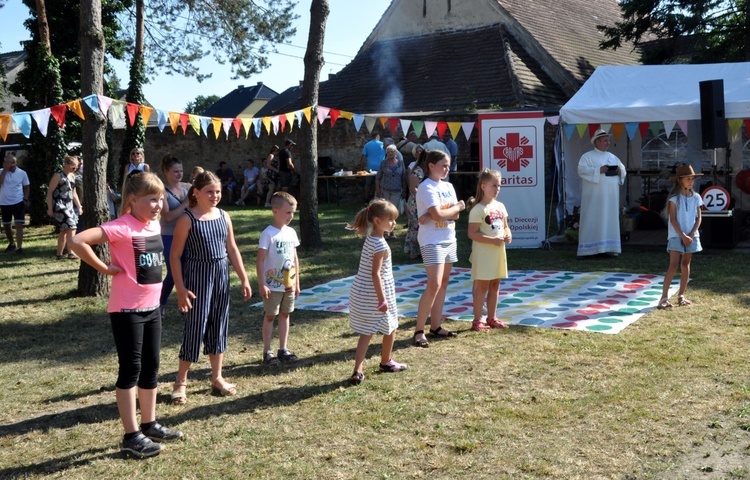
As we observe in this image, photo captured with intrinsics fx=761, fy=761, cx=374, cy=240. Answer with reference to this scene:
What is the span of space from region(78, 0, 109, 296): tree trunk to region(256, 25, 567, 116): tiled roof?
13310 mm

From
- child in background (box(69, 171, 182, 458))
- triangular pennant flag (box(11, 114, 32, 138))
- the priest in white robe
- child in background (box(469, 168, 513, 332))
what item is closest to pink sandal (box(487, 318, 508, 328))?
child in background (box(469, 168, 513, 332))

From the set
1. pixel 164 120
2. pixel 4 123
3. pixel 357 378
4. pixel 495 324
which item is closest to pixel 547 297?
pixel 495 324

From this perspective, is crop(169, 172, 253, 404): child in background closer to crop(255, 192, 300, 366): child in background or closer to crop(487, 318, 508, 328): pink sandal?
crop(255, 192, 300, 366): child in background

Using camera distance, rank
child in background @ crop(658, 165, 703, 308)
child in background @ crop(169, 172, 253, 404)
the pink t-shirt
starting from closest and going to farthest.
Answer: the pink t-shirt < child in background @ crop(169, 172, 253, 404) < child in background @ crop(658, 165, 703, 308)

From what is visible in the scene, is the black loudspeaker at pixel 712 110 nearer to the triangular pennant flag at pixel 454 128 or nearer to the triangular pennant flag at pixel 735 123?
the triangular pennant flag at pixel 735 123

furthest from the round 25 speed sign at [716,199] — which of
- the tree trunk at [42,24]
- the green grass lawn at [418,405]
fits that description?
the tree trunk at [42,24]

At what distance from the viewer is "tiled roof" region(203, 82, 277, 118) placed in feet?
212

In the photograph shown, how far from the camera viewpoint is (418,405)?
4918 mm

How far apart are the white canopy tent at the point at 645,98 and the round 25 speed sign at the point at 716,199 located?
1122mm

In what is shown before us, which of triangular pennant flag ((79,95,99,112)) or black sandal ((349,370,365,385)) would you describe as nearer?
black sandal ((349,370,365,385))

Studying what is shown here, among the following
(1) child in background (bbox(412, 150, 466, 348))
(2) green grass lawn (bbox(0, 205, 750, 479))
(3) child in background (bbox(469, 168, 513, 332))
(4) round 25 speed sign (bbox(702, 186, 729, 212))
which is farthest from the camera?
(4) round 25 speed sign (bbox(702, 186, 729, 212))

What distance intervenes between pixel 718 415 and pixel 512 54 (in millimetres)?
20006

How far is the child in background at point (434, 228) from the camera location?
6352mm

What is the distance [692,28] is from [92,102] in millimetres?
17021
